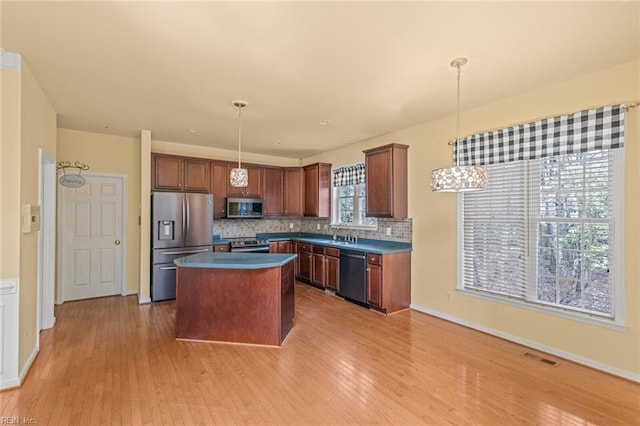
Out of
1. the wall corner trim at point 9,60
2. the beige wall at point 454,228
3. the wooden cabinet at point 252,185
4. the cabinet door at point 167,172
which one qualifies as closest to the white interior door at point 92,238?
the cabinet door at point 167,172

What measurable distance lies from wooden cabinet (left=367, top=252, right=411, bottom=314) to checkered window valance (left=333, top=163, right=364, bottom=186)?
67.1 inches

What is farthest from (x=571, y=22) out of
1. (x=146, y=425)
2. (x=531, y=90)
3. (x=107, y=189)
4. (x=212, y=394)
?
(x=107, y=189)

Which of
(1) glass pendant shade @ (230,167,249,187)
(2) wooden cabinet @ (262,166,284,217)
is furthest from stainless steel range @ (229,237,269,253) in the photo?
(1) glass pendant shade @ (230,167,249,187)

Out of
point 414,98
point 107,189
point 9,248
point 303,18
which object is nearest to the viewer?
point 303,18

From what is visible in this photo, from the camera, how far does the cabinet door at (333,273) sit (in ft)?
17.0

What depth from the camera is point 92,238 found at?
5.04 m

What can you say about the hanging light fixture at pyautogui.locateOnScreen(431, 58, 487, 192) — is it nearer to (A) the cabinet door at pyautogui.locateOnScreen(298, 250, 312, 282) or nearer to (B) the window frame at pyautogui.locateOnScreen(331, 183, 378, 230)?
(B) the window frame at pyautogui.locateOnScreen(331, 183, 378, 230)

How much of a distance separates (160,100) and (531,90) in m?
4.06

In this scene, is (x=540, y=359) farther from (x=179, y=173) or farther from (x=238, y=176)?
(x=179, y=173)

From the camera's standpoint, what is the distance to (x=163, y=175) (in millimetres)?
5312

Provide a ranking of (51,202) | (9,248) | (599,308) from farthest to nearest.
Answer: (51,202)
(599,308)
(9,248)

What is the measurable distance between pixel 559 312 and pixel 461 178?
6.48 ft

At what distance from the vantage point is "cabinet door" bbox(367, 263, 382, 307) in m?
4.37

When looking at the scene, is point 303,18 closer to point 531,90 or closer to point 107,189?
point 531,90
